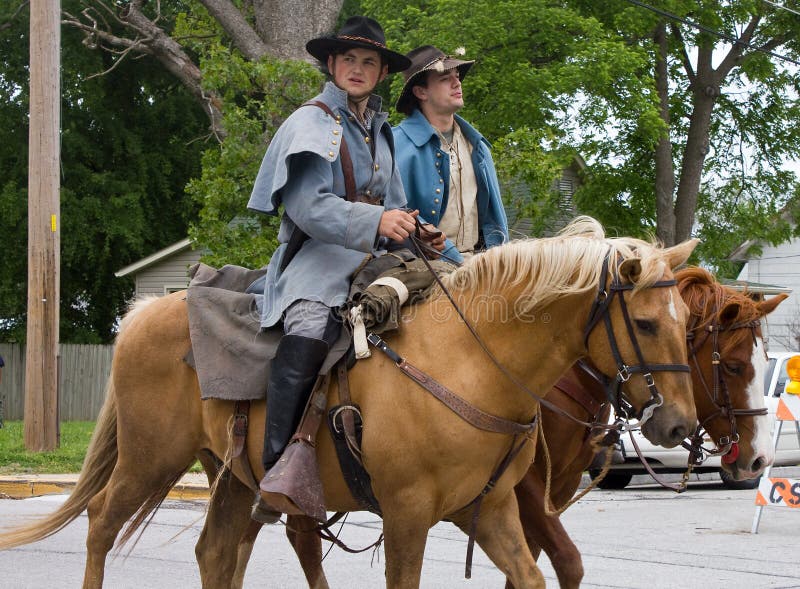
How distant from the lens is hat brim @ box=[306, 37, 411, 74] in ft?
16.9

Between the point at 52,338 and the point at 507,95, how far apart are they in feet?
35.0

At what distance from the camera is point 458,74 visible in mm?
6129

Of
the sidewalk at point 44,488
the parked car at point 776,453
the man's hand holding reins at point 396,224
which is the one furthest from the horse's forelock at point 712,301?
the parked car at point 776,453

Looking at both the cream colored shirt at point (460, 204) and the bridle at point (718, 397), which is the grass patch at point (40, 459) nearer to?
the cream colored shirt at point (460, 204)

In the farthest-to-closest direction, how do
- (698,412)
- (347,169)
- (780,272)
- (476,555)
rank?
(780,272) < (476,555) < (698,412) < (347,169)

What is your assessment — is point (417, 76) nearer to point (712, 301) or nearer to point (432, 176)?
point (432, 176)

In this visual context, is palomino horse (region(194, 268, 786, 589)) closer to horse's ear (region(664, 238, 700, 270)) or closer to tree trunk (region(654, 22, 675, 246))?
horse's ear (region(664, 238, 700, 270))

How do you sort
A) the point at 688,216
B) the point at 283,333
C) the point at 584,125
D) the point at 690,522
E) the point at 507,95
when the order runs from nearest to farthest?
the point at 283,333
the point at 690,522
the point at 507,95
the point at 584,125
the point at 688,216

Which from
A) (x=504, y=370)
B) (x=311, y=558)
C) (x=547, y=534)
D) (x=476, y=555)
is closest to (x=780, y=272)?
(x=476, y=555)

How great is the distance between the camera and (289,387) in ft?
15.4

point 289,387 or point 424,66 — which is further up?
point 424,66

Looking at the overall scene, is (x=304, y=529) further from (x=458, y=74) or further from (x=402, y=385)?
(x=458, y=74)

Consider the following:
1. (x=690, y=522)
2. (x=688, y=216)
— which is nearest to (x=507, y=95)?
(x=688, y=216)

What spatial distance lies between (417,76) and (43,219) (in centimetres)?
886
